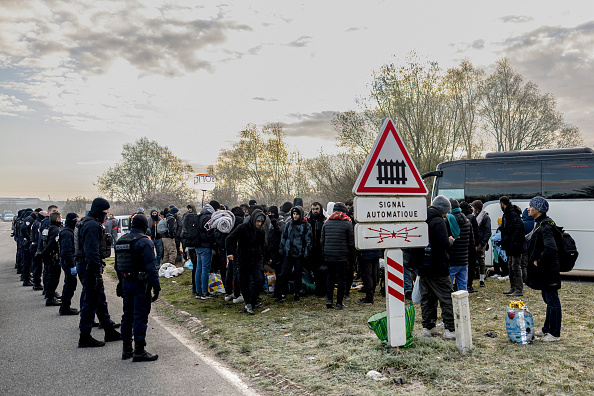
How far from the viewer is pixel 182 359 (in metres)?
5.85

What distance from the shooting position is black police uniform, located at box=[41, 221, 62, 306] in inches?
381

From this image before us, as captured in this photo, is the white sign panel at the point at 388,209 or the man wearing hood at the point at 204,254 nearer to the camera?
the white sign panel at the point at 388,209

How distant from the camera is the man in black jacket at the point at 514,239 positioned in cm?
927

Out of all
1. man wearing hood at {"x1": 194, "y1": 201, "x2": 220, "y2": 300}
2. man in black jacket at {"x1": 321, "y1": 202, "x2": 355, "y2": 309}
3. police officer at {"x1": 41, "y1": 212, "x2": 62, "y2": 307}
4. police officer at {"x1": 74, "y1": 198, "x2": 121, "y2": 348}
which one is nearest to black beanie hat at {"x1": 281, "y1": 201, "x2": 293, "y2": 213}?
man wearing hood at {"x1": 194, "y1": 201, "x2": 220, "y2": 300}

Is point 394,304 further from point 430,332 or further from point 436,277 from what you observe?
point 430,332

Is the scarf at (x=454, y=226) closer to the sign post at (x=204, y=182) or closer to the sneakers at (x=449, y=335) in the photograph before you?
the sneakers at (x=449, y=335)

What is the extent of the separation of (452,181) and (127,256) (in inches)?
454

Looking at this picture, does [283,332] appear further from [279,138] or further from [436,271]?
[279,138]

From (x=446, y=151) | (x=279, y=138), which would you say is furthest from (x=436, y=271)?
(x=279, y=138)

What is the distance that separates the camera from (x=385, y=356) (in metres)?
5.32

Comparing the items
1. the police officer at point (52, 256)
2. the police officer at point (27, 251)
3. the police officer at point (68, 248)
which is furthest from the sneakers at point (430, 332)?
the police officer at point (27, 251)

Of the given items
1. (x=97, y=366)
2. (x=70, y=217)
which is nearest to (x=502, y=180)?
(x=70, y=217)

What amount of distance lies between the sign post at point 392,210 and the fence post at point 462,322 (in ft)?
2.18

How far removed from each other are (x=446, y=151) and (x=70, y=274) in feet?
82.7
